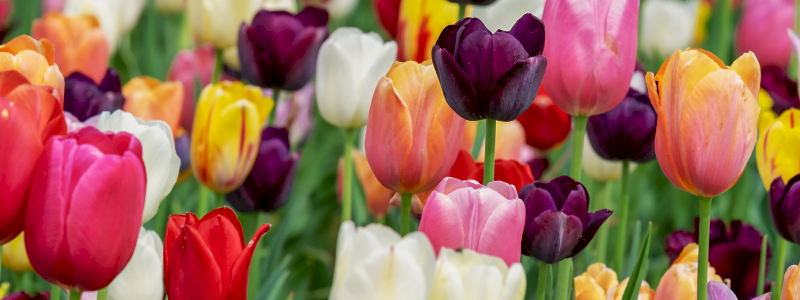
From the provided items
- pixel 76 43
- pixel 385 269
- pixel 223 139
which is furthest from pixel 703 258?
pixel 76 43

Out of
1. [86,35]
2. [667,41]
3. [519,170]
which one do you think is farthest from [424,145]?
[667,41]

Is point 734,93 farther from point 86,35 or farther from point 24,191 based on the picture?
point 86,35

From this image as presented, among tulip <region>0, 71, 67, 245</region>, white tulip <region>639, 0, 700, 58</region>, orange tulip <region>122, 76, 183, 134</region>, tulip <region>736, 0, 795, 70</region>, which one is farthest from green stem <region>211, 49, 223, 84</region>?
tulip <region>736, 0, 795, 70</region>

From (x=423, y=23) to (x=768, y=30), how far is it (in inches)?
38.6

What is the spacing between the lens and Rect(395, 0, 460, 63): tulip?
1097mm

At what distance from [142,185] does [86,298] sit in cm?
25

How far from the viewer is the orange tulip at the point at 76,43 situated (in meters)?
1.26

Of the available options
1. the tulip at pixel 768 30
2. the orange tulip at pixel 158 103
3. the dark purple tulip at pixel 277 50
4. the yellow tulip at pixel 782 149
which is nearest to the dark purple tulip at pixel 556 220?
the yellow tulip at pixel 782 149

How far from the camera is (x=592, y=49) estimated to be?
0.62 m

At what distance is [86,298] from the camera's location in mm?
659

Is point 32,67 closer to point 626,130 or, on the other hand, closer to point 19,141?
point 19,141

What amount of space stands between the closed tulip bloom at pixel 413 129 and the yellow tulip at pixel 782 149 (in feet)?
1.08

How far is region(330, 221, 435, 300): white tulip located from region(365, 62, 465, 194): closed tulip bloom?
0.22 m

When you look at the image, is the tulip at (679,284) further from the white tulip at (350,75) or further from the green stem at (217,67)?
the green stem at (217,67)
